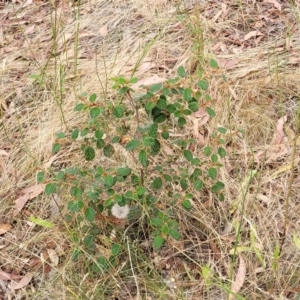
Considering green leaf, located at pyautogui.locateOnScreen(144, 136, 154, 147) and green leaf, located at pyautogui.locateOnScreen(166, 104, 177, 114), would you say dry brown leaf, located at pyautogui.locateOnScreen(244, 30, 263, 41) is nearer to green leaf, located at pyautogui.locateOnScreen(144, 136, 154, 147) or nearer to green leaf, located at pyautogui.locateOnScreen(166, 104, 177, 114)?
green leaf, located at pyautogui.locateOnScreen(166, 104, 177, 114)

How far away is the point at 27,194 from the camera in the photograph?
86.0 inches

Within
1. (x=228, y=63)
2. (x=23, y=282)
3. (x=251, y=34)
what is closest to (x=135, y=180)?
(x=23, y=282)

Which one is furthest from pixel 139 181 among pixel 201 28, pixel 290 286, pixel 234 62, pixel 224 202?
pixel 201 28

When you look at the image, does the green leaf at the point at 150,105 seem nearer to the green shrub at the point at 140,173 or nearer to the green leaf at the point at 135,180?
the green shrub at the point at 140,173

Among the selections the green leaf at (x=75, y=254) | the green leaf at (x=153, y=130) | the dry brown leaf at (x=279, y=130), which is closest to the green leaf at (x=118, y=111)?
the green leaf at (x=153, y=130)

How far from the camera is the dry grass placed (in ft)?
6.04

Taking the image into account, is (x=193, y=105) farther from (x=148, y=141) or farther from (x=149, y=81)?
(x=149, y=81)

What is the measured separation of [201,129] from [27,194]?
759mm

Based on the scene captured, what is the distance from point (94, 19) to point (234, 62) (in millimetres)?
917

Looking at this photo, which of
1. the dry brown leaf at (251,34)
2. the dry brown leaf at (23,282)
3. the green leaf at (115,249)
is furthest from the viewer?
the dry brown leaf at (251,34)

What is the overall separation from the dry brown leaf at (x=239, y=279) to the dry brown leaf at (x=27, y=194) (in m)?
0.82

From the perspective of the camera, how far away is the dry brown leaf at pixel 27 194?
2.16 m

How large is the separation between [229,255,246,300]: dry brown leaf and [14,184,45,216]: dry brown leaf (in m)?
0.82

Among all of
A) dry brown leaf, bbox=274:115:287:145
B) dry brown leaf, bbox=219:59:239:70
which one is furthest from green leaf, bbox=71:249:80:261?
dry brown leaf, bbox=219:59:239:70
